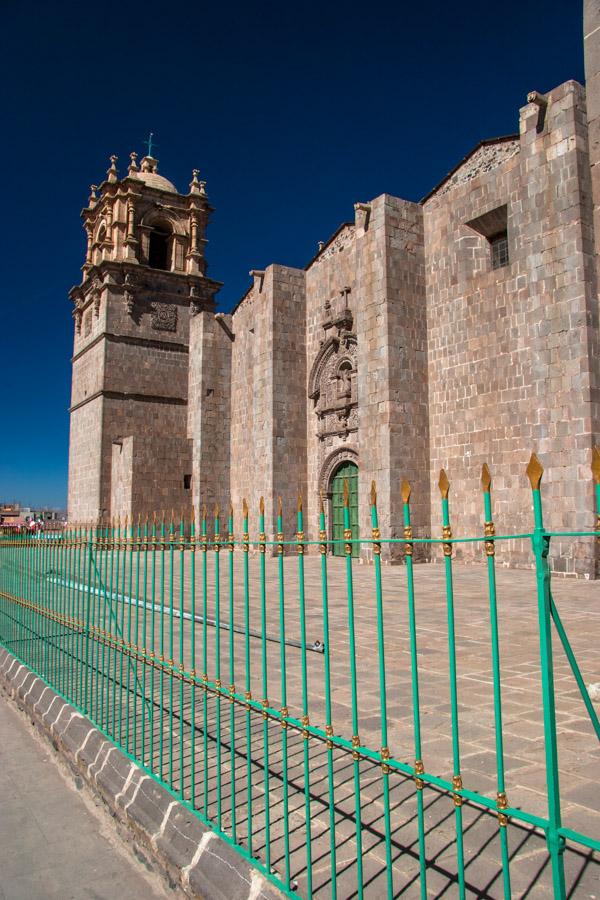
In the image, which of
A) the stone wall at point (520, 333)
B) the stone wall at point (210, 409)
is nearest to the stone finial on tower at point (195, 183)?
the stone wall at point (210, 409)

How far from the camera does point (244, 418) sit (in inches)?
888

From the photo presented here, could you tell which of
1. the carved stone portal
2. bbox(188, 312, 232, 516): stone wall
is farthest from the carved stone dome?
the carved stone portal

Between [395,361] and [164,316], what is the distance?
13942 mm

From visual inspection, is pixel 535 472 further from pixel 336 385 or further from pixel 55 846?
pixel 336 385

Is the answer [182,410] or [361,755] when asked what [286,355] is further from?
[361,755]

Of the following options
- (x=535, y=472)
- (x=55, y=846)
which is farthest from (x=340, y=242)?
(x=535, y=472)

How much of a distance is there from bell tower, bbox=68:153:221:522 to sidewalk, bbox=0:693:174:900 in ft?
59.7

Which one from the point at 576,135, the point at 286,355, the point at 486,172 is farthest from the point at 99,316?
the point at 576,135

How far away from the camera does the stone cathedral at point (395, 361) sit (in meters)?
11.7

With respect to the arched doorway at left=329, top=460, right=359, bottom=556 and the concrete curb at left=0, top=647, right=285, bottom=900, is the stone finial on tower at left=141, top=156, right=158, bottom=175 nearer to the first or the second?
the arched doorway at left=329, top=460, right=359, bottom=556

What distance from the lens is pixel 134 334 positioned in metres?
25.3

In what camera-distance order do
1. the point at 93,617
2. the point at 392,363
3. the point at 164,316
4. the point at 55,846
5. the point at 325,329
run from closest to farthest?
the point at 55,846
the point at 93,617
the point at 392,363
the point at 325,329
the point at 164,316

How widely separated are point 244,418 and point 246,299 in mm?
4284

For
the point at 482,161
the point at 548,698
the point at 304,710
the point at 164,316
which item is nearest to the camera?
the point at 548,698
